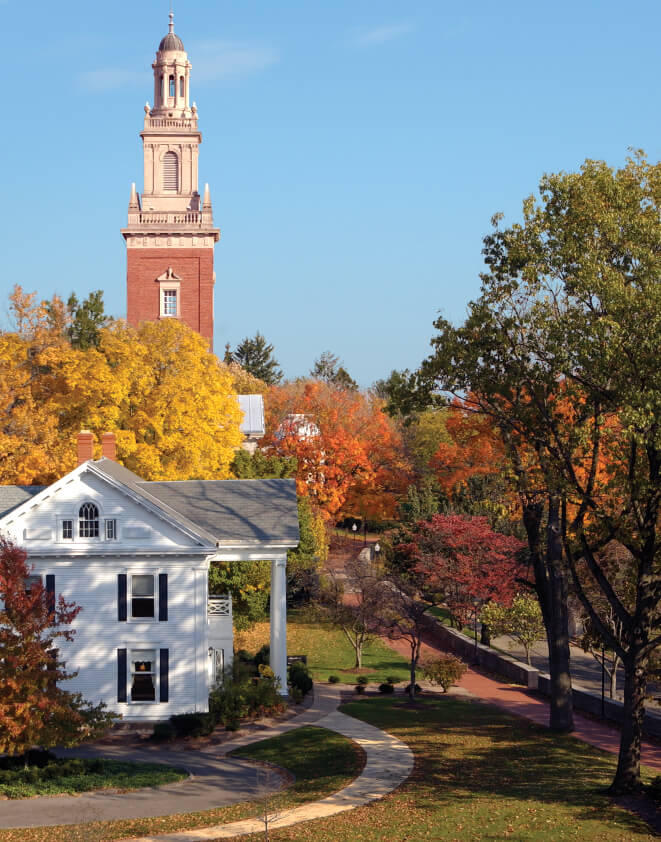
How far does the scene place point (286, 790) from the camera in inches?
977

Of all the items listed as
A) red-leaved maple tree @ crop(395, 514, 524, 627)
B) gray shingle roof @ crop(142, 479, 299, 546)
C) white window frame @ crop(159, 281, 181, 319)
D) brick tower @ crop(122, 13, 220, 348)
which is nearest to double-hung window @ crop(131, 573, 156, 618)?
gray shingle roof @ crop(142, 479, 299, 546)

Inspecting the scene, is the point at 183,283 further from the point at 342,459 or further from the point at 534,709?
the point at 534,709

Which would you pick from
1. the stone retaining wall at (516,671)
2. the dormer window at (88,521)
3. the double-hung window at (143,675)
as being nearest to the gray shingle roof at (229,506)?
the dormer window at (88,521)

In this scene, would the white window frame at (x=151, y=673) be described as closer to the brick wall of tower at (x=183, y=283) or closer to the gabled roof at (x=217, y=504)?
the gabled roof at (x=217, y=504)

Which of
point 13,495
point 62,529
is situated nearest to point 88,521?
point 62,529

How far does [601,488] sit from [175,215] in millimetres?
63341

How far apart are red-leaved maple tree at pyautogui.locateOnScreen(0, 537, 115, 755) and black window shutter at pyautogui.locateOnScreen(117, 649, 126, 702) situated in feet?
18.3

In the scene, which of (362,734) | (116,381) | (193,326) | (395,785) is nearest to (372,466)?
(193,326)

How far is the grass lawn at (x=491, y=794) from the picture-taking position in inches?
811

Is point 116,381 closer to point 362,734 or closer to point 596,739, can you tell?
point 362,734

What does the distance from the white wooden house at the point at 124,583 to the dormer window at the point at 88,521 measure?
0.03 metres

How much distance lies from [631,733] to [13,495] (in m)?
23.2

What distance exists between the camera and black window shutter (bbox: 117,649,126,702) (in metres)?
32.6

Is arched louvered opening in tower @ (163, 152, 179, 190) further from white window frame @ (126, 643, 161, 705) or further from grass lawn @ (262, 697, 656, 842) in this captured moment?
grass lawn @ (262, 697, 656, 842)
